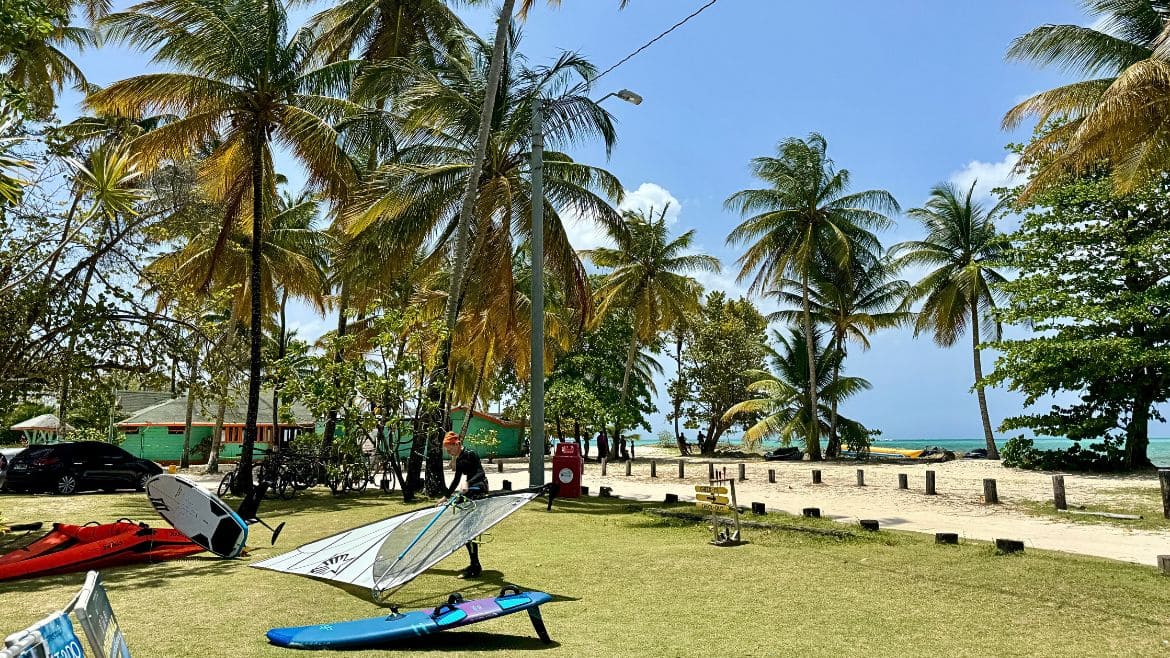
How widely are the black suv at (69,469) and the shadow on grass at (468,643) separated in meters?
16.2

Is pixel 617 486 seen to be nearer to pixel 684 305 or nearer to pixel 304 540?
pixel 304 540

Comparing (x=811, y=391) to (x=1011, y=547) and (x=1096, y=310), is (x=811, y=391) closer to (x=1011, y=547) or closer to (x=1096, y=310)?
(x=1096, y=310)

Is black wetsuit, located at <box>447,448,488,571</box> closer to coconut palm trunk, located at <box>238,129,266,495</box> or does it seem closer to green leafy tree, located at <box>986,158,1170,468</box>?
coconut palm trunk, located at <box>238,129,266,495</box>

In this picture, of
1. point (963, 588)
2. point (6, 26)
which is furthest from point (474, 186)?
point (963, 588)

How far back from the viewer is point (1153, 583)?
22.3 ft

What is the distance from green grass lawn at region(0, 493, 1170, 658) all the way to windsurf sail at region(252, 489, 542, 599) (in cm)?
43

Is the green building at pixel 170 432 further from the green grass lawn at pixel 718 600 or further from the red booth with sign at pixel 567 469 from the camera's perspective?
the green grass lawn at pixel 718 600

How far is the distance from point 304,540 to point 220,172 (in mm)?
9211

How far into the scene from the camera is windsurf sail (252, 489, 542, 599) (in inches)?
222

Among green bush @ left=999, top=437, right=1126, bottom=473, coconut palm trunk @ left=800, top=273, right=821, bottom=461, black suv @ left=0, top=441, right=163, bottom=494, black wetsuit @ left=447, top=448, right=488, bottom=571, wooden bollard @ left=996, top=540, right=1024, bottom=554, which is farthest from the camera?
coconut palm trunk @ left=800, top=273, right=821, bottom=461

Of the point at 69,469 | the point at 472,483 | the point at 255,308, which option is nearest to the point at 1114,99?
the point at 472,483

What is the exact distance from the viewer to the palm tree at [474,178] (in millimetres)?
16469

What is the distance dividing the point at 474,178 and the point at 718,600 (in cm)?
1132

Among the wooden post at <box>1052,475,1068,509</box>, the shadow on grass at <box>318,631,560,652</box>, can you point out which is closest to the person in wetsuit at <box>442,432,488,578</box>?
the shadow on grass at <box>318,631,560,652</box>
